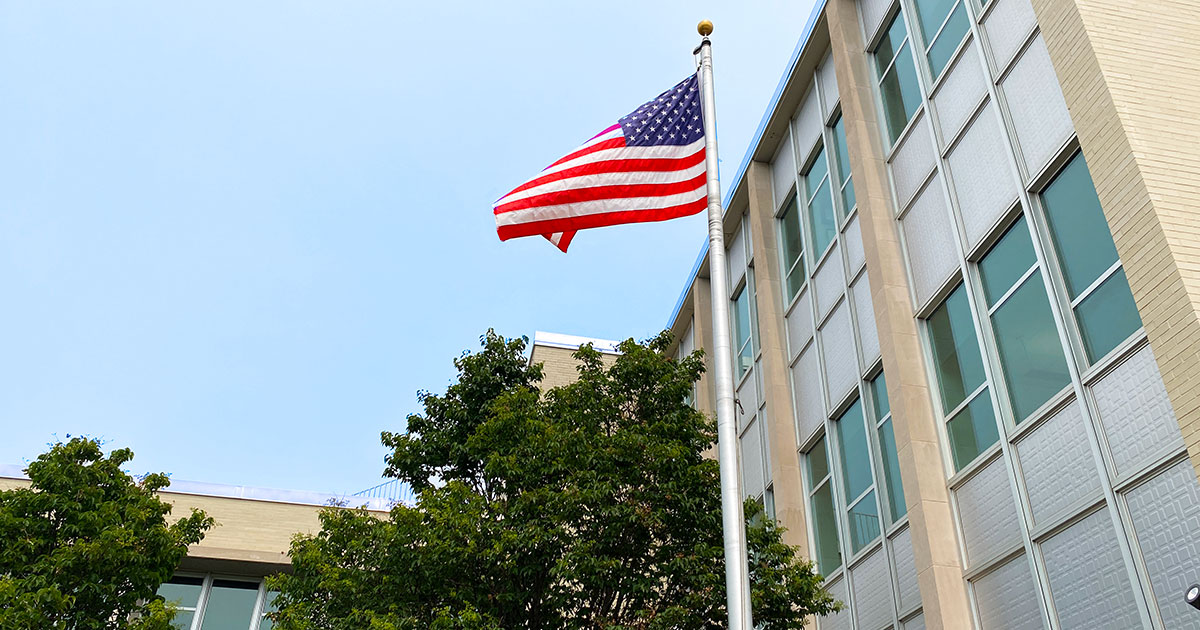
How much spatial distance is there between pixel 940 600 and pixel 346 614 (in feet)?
26.5

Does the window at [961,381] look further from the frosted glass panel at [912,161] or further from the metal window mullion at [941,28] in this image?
the metal window mullion at [941,28]

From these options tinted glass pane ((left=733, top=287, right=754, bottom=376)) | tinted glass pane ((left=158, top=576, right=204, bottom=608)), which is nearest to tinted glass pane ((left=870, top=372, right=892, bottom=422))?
tinted glass pane ((left=733, top=287, right=754, bottom=376))

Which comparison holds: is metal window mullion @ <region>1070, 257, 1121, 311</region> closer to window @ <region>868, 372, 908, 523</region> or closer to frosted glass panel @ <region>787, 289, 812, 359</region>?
window @ <region>868, 372, 908, 523</region>

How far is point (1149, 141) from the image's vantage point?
34.1 feet

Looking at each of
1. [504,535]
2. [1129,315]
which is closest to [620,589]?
[504,535]

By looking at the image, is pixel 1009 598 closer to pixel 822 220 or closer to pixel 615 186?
pixel 615 186

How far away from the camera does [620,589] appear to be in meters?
12.8

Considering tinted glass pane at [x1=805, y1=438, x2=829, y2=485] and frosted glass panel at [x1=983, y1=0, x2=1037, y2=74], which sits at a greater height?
frosted glass panel at [x1=983, y1=0, x2=1037, y2=74]

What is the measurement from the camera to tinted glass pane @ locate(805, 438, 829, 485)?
→ 1836 centimetres

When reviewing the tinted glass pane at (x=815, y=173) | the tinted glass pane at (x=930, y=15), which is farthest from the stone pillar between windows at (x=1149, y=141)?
the tinted glass pane at (x=815, y=173)

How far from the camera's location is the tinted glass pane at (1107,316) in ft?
34.8

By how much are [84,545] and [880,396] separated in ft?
43.8

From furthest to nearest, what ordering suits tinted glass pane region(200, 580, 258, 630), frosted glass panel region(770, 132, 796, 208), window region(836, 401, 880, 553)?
tinted glass pane region(200, 580, 258, 630), frosted glass panel region(770, 132, 796, 208), window region(836, 401, 880, 553)

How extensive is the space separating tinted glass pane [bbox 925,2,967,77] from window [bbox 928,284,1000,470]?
12.4 ft
